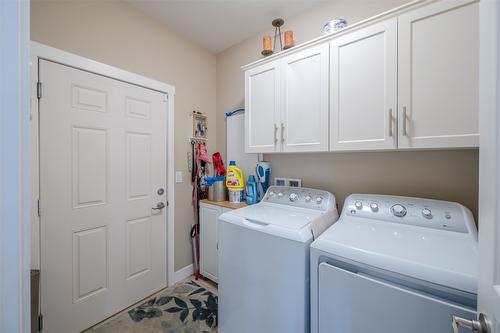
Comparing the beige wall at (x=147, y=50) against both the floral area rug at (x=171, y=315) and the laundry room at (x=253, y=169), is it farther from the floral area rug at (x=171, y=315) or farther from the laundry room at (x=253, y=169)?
the floral area rug at (x=171, y=315)

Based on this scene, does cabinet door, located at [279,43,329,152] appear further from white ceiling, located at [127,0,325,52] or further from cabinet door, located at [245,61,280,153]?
white ceiling, located at [127,0,325,52]

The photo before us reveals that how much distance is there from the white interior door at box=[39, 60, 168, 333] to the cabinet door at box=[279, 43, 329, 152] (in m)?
1.25

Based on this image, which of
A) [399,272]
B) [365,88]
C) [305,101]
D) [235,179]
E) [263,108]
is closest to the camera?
[399,272]

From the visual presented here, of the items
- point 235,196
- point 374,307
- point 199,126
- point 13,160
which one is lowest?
point 374,307

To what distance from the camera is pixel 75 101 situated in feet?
5.11

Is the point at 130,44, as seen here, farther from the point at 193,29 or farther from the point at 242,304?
the point at 242,304

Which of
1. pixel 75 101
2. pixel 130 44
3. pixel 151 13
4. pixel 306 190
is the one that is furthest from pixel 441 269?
pixel 151 13

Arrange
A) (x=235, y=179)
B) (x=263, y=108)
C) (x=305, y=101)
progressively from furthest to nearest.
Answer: (x=235, y=179) → (x=263, y=108) → (x=305, y=101)

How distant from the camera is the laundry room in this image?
0.58m

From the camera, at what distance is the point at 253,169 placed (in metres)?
2.32

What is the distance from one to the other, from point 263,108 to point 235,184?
82 cm

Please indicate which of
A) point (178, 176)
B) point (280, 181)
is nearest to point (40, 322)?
point (178, 176)

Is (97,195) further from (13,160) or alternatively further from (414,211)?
(414,211)

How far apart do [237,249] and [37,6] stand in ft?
6.87
